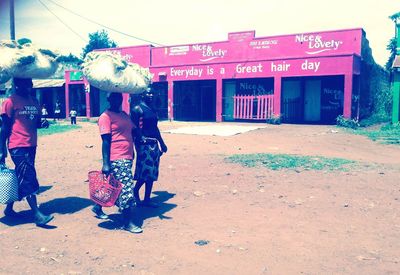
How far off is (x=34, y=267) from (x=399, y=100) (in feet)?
60.2

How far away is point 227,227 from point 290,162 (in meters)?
3.65

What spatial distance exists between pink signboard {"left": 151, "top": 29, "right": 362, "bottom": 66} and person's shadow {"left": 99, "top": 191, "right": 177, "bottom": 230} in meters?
14.7

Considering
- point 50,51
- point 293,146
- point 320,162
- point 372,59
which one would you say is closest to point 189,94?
point 372,59

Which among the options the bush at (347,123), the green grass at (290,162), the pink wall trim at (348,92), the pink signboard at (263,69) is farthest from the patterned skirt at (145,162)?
the pink signboard at (263,69)

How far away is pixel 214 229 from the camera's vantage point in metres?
4.30

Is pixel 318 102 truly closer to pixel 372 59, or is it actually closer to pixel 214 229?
pixel 372 59

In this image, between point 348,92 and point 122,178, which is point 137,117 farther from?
point 348,92

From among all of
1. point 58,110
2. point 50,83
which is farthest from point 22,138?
point 50,83

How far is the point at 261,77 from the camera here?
19812 millimetres

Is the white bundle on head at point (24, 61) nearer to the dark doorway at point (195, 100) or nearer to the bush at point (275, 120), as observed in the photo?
the bush at point (275, 120)

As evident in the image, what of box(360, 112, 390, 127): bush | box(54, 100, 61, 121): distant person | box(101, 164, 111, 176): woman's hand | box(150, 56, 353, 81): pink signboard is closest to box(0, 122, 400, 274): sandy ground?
box(101, 164, 111, 176): woman's hand

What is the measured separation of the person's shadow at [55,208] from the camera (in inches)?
183

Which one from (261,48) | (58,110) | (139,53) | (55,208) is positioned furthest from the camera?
(58,110)

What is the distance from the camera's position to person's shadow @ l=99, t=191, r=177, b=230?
4543mm
